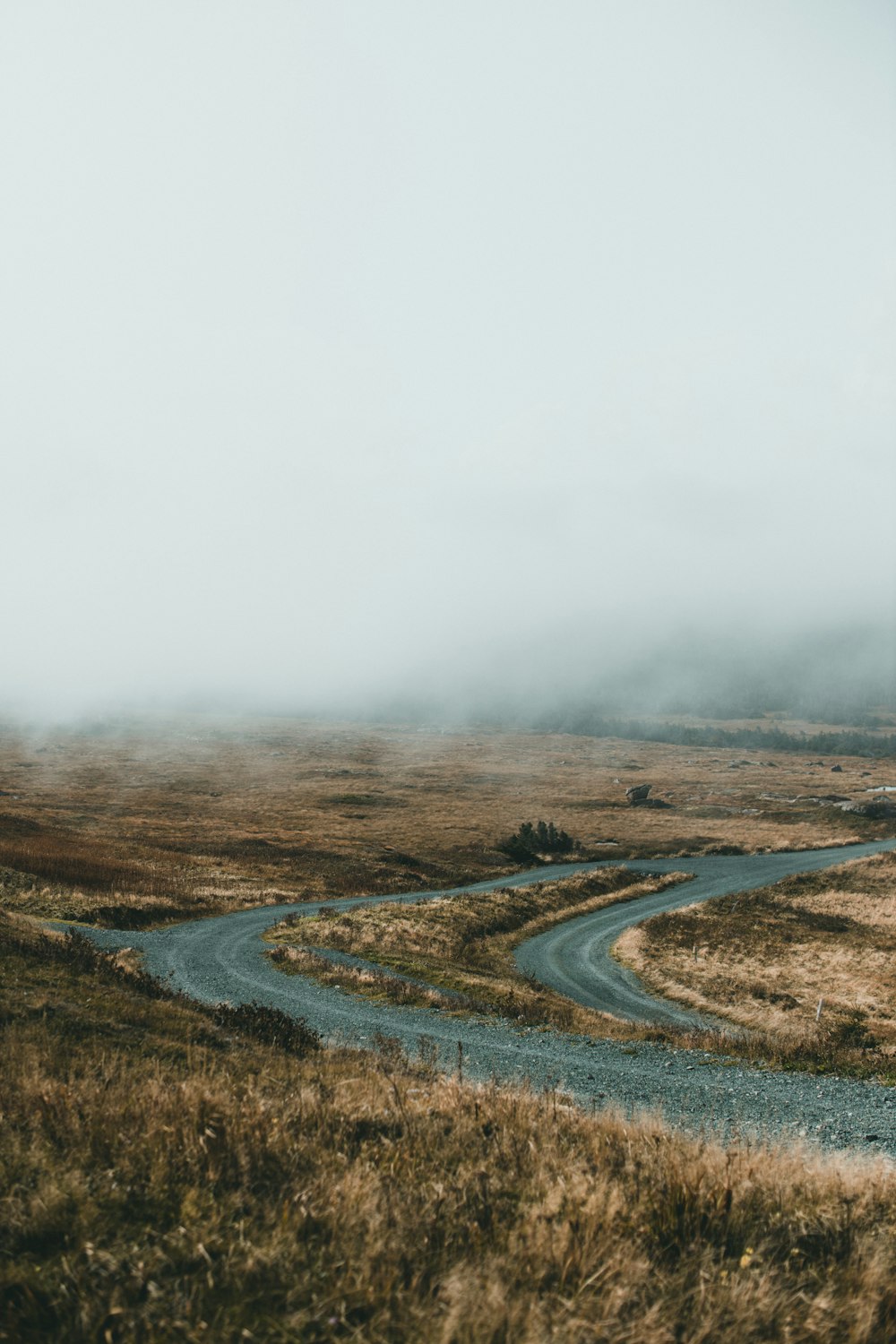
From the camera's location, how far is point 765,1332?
12.3 ft

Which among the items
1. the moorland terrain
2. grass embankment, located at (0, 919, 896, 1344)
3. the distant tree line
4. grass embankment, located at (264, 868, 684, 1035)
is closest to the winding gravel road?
grass embankment, located at (264, 868, 684, 1035)

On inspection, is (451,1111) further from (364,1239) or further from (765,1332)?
(765,1332)

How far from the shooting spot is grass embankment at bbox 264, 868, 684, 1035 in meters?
23.6

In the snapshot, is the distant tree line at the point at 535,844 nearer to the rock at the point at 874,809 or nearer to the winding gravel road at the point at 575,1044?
the winding gravel road at the point at 575,1044

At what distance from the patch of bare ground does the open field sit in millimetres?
22624

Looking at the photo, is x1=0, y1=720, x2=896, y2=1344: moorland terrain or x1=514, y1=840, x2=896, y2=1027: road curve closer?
x1=0, y1=720, x2=896, y2=1344: moorland terrain

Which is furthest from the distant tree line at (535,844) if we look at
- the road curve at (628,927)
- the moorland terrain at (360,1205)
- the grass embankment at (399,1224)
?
the grass embankment at (399,1224)

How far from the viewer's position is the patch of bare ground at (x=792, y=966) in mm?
21141

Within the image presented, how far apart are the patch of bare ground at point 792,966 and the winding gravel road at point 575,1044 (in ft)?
6.92

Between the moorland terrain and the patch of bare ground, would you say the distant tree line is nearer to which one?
the patch of bare ground

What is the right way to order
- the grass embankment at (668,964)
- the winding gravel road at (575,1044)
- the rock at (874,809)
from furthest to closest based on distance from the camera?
1. the rock at (874,809)
2. the grass embankment at (668,964)
3. the winding gravel road at (575,1044)

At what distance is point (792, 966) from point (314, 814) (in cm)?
7388

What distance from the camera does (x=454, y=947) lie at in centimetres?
3675

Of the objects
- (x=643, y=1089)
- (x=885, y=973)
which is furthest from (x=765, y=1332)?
(x=885, y=973)
